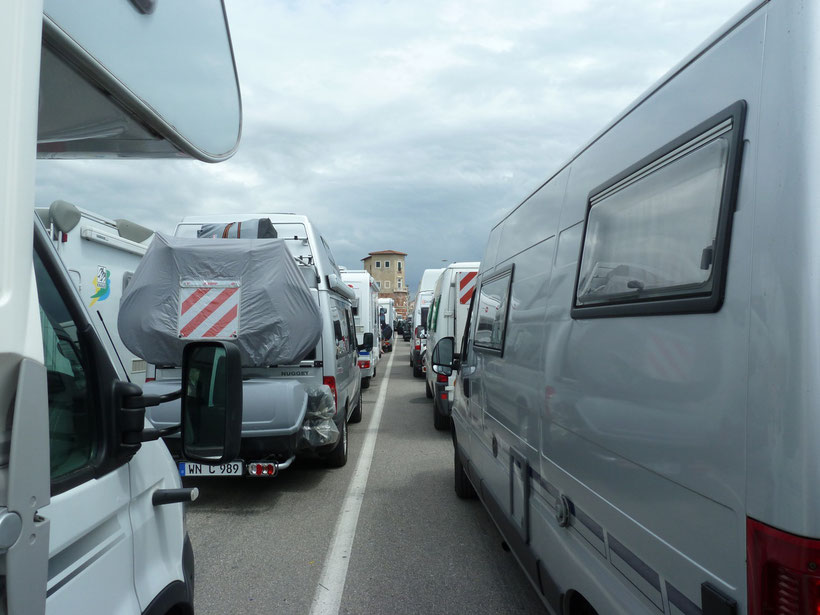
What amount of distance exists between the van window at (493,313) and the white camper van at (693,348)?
1.01 meters

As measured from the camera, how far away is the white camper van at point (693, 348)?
4.55ft

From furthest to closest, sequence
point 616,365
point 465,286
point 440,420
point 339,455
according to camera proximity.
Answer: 1. point 440,420
2. point 465,286
3. point 339,455
4. point 616,365

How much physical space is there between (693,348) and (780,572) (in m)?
0.57

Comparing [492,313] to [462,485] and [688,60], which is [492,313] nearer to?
[462,485]

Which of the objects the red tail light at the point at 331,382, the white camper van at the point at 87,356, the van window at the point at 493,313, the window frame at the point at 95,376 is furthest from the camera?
the red tail light at the point at 331,382

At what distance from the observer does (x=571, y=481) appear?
2.60 metres

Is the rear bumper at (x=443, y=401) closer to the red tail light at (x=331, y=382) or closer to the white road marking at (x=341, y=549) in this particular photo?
the white road marking at (x=341, y=549)

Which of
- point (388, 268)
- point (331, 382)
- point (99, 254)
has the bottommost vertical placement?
point (331, 382)

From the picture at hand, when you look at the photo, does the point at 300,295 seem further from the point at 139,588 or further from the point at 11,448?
the point at 11,448

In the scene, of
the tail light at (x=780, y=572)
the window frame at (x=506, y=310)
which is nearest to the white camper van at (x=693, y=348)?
the tail light at (x=780, y=572)

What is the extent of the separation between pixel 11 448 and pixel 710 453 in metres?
1.55

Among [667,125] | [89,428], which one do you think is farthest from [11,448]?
[667,125]

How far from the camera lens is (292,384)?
18.9 feet

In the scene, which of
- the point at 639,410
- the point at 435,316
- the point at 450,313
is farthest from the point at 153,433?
the point at 435,316
